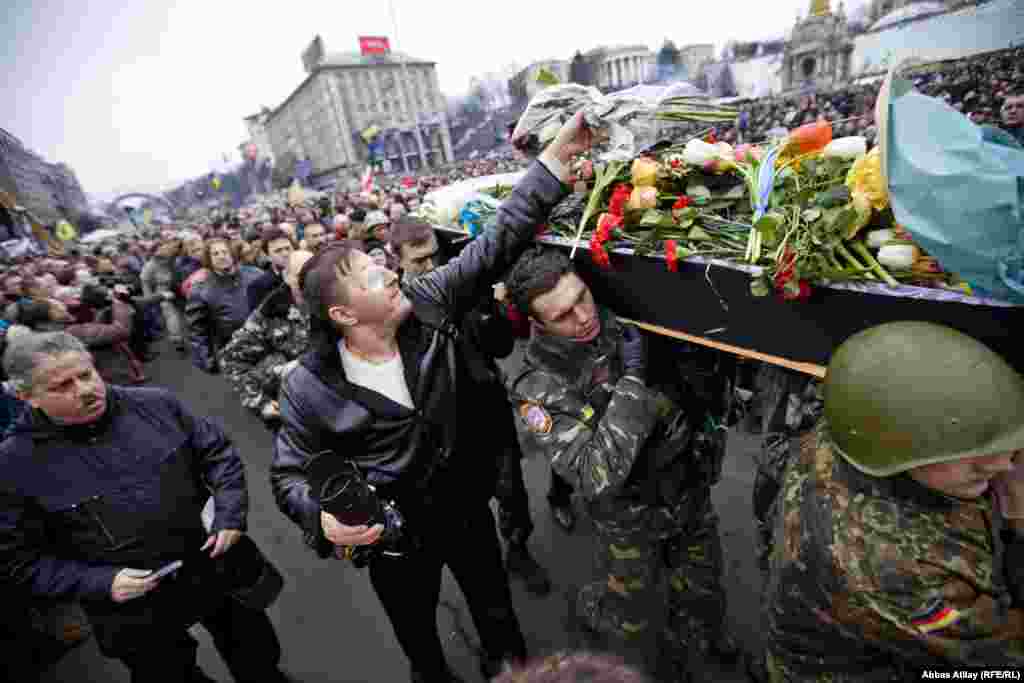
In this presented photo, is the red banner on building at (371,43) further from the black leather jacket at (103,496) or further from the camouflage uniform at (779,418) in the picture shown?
the camouflage uniform at (779,418)

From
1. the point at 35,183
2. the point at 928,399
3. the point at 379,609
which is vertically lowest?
the point at 379,609

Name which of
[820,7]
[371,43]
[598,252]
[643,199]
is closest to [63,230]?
[598,252]

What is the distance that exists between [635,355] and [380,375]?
107cm

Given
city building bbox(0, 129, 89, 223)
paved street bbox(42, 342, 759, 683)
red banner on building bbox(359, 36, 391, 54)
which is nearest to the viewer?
paved street bbox(42, 342, 759, 683)

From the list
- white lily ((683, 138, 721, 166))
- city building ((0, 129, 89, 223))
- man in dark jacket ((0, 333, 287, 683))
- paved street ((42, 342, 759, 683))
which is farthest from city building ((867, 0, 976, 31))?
city building ((0, 129, 89, 223))

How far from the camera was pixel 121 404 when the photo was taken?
2.03 m

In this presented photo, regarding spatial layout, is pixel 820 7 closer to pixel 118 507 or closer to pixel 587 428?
pixel 587 428

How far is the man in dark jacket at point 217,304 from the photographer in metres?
4.49

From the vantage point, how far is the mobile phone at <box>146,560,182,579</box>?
1.97m

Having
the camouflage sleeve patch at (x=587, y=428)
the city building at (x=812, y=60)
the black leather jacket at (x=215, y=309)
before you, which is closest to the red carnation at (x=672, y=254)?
the camouflage sleeve patch at (x=587, y=428)

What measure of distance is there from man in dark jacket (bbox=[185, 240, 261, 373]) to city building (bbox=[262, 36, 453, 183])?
5994 centimetres

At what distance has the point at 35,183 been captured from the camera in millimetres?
12828

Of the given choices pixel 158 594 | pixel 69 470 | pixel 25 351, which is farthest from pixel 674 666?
pixel 25 351

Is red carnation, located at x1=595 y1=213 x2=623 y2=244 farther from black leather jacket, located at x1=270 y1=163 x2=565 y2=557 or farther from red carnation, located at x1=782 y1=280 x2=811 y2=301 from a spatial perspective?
red carnation, located at x1=782 y1=280 x2=811 y2=301
